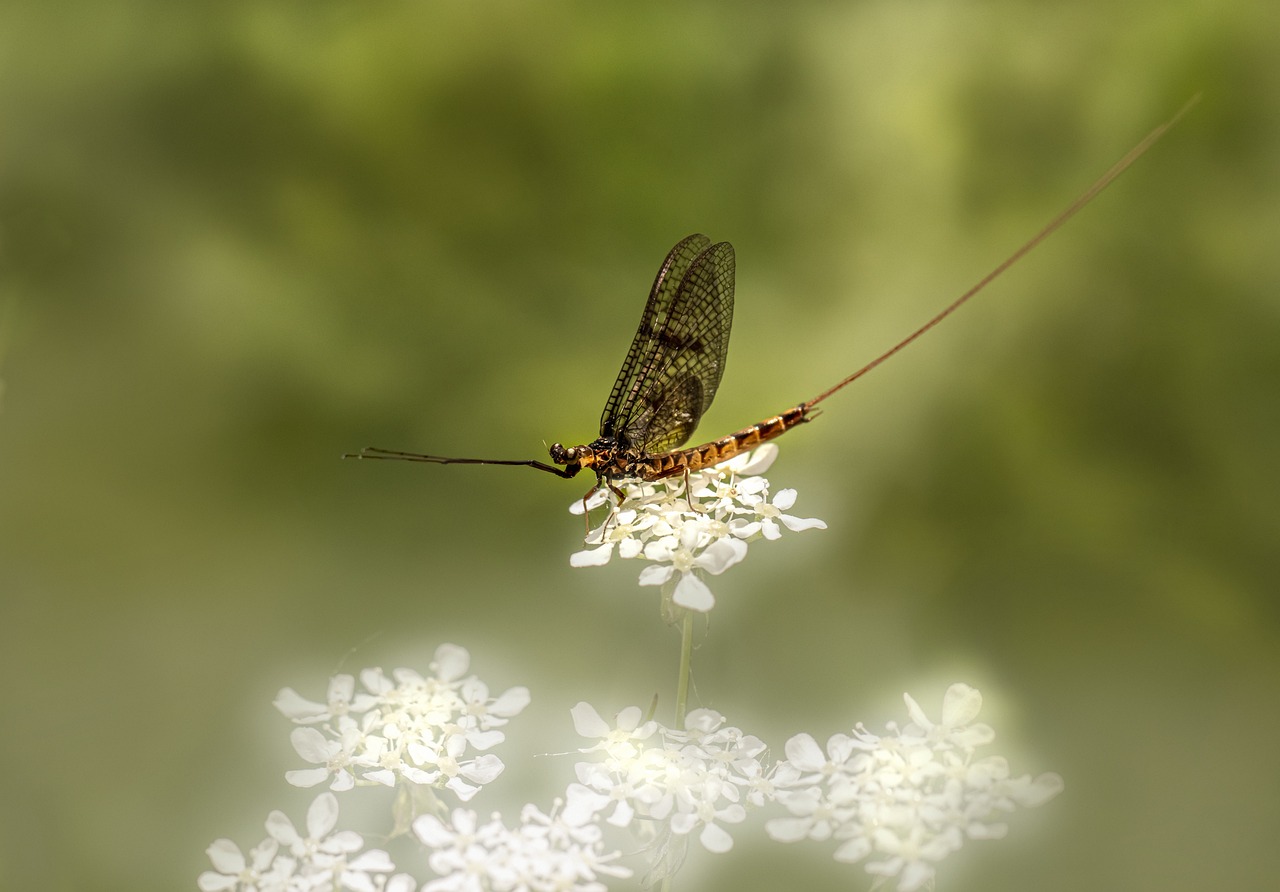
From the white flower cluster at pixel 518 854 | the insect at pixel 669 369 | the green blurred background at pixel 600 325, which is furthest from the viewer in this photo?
the green blurred background at pixel 600 325

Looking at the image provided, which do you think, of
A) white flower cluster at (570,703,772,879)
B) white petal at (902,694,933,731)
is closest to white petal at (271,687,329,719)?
white flower cluster at (570,703,772,879)

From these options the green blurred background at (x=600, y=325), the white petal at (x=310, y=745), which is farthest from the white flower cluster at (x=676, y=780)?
the green blurred background at (x=600, y=325)

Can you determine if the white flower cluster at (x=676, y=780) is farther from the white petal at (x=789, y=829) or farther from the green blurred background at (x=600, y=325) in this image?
the green blurred background at (x=600, y=325)

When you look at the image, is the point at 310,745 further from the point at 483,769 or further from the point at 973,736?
the point at 973,736

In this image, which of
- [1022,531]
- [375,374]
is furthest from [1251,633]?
[375,374]

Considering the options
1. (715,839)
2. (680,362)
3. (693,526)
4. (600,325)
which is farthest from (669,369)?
(600,325)
